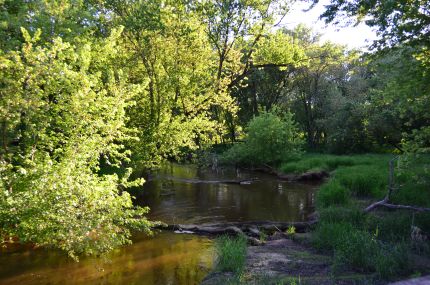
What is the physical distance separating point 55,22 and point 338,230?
1210 cm

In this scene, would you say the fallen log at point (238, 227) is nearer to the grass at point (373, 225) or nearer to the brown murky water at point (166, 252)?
the brown murky water at point (166, 252)

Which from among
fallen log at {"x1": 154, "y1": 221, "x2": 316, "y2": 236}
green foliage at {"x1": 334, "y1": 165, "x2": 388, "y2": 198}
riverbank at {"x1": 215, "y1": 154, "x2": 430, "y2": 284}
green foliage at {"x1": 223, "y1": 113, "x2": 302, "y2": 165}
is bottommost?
fallen log at {"x1": 154, "y1": 221, "x2": 316, "y2": 236}

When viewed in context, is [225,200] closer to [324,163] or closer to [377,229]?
[377,229]

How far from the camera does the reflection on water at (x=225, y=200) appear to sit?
17281 millimetres

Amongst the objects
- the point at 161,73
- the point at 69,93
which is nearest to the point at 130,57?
the point at 161,73

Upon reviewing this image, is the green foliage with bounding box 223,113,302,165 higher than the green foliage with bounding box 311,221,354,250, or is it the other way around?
the green foliage with bounding box 223,113,302,165

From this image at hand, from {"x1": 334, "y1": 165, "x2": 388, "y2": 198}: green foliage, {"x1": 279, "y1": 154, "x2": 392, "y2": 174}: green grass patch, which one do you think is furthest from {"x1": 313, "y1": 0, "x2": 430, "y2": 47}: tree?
{"x1": 279, "y1": 154, "x2": 392, "y2": 174}: green grass patch

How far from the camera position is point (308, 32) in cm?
4534

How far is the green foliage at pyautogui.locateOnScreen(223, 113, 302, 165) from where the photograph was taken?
32.8m

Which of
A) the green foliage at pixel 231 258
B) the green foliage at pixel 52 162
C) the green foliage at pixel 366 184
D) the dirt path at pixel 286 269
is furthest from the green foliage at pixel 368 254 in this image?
the green foliage at pixel 366 184

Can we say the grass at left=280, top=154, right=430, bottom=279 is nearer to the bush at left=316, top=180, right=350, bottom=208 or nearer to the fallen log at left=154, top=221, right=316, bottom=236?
the bush at left=316, top=180, right=350, bottom=208

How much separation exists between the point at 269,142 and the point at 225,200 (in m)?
13.0

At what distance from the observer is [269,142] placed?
3325 cm

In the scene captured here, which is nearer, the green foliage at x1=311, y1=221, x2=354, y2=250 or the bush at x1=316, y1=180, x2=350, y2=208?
the green foliage at x1=311, y1=221, x2=354, y2=250
